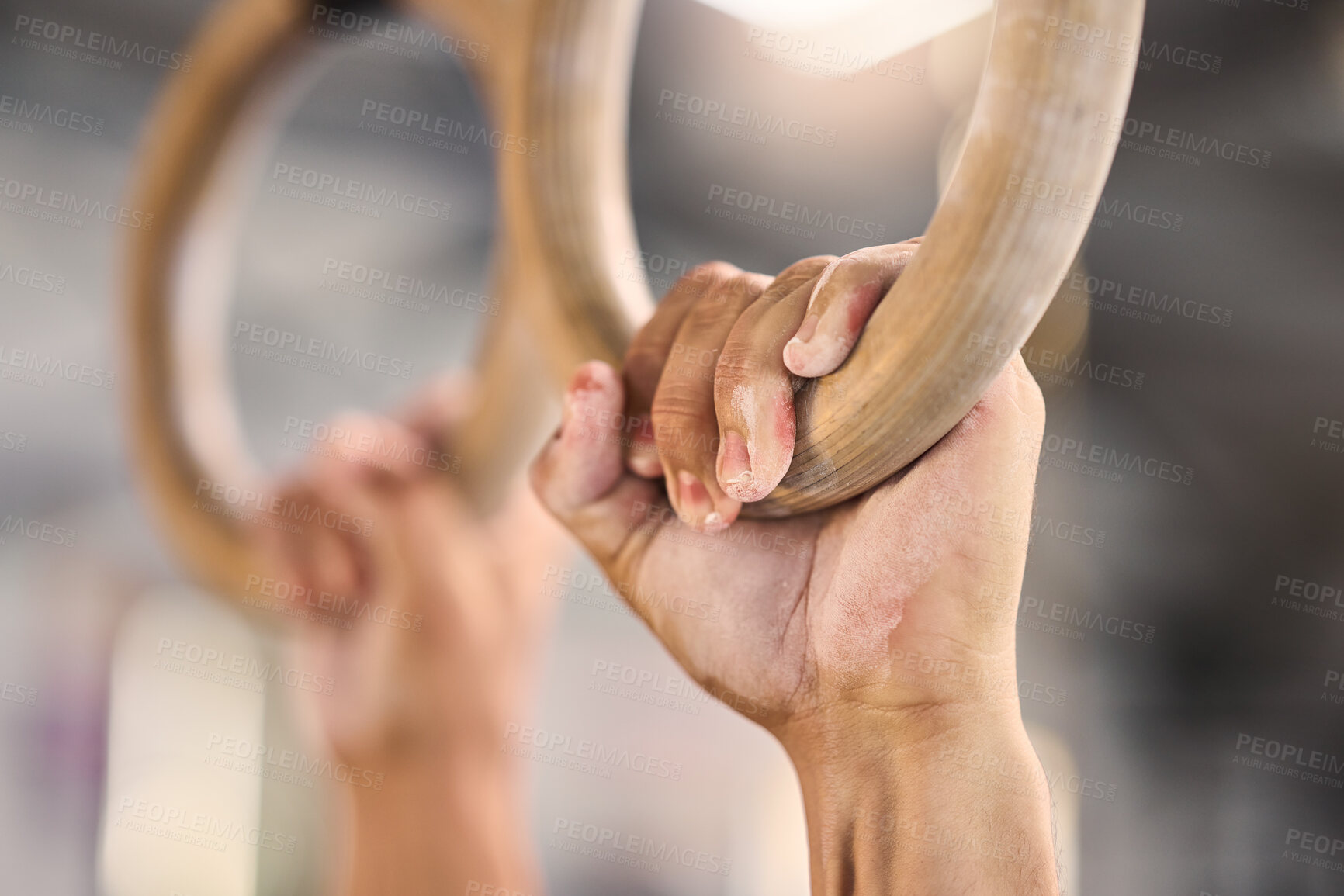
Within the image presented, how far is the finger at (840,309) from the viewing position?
0.89 feet

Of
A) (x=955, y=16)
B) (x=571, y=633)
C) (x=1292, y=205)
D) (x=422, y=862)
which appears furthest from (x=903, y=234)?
(x=571, y=633)

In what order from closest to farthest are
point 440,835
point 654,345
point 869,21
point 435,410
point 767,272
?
1. point 654,345
2. point 440,835
3. point 435,410
4. point 869,21
5. point 767,272

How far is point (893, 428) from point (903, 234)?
1.18 metres

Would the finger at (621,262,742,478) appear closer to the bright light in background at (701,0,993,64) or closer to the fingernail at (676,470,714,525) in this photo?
the fingernail at (676,470,714,525)

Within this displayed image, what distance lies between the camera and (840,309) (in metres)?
0.27

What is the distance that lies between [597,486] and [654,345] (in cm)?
8

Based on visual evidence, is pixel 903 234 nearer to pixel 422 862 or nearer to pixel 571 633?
pixel 422 862

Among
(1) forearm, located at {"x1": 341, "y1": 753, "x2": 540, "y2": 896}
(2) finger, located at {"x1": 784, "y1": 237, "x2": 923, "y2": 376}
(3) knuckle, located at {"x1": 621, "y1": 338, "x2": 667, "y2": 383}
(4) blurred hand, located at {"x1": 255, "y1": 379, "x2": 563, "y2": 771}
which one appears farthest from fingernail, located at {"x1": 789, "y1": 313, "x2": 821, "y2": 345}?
(1) forearm, located at {"x1": 341, "y1": 753, "x2": 540, "y2": 896}

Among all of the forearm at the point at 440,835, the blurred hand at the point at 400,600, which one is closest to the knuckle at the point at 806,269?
the blurred hand at the point at 400,600

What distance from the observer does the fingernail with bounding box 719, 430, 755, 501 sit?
292mm

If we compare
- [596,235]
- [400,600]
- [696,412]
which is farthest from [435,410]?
[696,412]

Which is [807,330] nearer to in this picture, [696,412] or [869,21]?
[696,412]

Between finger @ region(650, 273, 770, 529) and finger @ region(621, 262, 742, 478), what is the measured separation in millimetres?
15

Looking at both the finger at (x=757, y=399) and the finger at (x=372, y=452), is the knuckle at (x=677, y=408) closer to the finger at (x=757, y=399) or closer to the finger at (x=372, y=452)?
the finger at (x=757, y=399)
